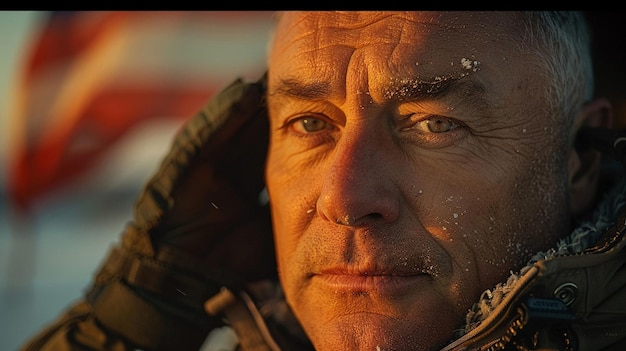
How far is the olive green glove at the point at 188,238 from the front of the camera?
1936mm

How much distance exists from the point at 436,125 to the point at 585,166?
41cm

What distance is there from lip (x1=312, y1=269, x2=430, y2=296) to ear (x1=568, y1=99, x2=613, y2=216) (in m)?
0.43

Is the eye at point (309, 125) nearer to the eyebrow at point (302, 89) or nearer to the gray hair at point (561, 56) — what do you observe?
the eyebrow at point (302, 89)

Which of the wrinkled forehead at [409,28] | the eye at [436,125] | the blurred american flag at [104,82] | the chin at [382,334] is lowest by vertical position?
the chin at [382,334]

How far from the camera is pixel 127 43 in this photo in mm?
3834

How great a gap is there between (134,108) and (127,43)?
312 millimetres

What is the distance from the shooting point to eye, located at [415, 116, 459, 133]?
1589mm

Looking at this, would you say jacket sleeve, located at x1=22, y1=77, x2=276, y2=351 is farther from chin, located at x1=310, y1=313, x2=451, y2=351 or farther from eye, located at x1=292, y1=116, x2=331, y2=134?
chin, located at x1=310, y1=313, x2=451, y2=351

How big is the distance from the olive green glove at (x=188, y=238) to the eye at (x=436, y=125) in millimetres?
458

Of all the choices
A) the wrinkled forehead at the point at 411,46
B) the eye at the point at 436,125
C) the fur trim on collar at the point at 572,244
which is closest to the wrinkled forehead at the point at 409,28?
the wrinkled forehead at the point at 411,46

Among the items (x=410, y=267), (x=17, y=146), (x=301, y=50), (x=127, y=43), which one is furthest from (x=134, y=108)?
(x=410, y=267)

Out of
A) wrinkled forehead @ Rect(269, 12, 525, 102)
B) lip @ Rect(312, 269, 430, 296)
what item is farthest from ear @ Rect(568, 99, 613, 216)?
lip @ Rect(312, 269, 430, 296)

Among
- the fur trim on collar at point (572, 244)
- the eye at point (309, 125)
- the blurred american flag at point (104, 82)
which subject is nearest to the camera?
the fur trim on collar at point (572, 244)

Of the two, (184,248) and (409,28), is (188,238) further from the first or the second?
(409,28)
